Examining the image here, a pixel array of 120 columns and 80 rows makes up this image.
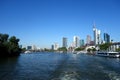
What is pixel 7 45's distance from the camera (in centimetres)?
13150

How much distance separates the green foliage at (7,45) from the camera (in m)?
126

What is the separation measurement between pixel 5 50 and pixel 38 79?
9274 centimetres

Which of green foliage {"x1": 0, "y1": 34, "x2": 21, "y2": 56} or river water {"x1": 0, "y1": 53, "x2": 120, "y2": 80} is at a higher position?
green foliage {"x1": 0, "y1": 34, "x2": 21, "y2": 56}

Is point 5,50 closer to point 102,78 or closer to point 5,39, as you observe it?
point 5,39

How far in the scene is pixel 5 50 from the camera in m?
127

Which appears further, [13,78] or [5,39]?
[5,39]

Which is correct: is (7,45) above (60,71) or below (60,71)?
above

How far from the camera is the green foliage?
126 meters

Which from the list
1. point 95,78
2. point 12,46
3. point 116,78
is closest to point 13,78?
point 95,78

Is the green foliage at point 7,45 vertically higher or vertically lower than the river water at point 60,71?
higher

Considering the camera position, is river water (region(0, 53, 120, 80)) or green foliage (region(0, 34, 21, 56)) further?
green foliage (region(0, 34, 21, 56))

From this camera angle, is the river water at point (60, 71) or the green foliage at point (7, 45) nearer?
the river water at point (60, 71)

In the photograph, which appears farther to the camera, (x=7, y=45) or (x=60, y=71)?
(x=7, y=45)

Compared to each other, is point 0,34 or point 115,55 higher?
point 0,34
